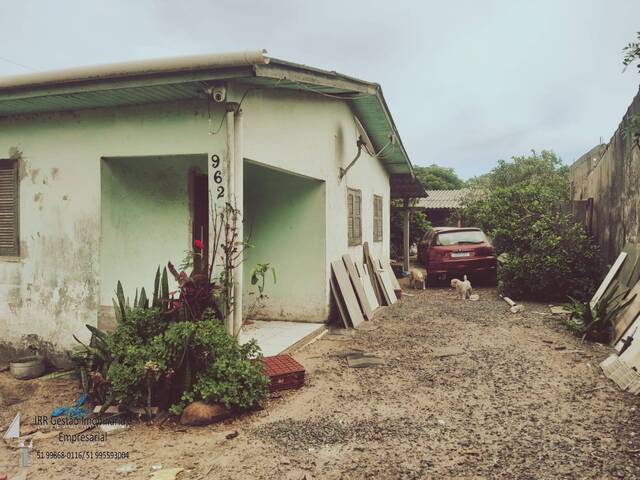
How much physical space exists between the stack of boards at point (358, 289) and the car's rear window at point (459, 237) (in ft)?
8.44

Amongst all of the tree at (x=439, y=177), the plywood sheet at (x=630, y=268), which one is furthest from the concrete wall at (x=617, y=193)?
the tree at (x=439, y=177)

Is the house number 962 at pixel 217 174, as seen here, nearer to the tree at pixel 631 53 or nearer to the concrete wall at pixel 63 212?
the concrete wall at pixel 63 212

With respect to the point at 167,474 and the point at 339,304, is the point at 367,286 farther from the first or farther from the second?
the point at 167,474

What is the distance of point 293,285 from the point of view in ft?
25.4

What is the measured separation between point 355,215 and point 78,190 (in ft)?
18.1

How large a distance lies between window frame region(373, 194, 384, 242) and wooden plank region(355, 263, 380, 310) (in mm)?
1982

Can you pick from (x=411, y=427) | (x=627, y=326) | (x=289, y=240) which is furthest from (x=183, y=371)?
(x=627, y=326)

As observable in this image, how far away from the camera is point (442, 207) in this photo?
24484 millimetres

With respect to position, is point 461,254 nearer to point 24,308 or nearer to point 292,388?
point 292,388

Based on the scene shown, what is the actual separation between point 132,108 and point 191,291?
2.15m

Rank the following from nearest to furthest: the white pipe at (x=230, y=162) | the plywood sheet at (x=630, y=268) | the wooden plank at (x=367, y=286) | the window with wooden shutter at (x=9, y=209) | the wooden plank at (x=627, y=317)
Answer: the white pipe at (x=230, y=162), the window with wooden shutter at (x=9, y=209), the wooden plank at (x=627, y=317), the plywood sheet at (x=630, y=268), the wooden plank at (x=367, y=286)

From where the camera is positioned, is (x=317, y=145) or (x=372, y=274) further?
(x=372, y=274)

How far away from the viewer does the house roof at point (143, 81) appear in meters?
4.26

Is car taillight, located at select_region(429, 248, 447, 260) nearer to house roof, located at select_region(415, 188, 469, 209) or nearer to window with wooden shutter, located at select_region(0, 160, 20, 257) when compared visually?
window with wooden shutter, located at select_region(0, 160, 20, 257)
